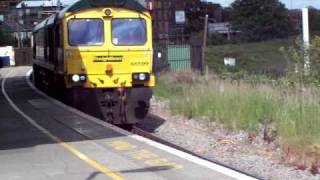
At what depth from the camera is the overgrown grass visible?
38.0 ft

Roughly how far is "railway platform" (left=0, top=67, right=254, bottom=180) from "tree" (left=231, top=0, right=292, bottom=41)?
89.5m

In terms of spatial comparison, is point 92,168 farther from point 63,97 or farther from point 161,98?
point 161,98

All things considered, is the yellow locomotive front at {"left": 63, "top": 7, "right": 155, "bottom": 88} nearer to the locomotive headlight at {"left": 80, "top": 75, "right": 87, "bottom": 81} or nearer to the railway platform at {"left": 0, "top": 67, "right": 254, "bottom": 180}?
the locomotive headlight at {"left": 80, "top": 75, "right": 87, "bottom": 81}

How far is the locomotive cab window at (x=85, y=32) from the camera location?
641 inches

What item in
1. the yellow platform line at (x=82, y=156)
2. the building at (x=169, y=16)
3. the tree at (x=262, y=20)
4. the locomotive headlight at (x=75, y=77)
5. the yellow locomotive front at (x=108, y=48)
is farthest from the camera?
the tree at (x=262, y=20)

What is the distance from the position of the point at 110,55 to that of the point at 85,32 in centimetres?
85

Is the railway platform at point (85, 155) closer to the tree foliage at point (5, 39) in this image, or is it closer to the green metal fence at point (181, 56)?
the green metal fence at point (181, 56)

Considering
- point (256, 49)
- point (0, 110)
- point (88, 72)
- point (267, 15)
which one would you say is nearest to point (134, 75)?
point (88, 72)

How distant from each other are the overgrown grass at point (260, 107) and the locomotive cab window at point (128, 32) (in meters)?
2.42

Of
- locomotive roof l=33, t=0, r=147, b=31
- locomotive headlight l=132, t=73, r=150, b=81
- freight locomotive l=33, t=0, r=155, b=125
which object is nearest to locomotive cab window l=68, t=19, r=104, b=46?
freight locomotive l=33, t=0, r=155, b=125

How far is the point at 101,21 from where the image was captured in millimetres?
16406

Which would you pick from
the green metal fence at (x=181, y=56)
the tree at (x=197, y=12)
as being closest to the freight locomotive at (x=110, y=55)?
the green metal fence at (x=181, y=56)

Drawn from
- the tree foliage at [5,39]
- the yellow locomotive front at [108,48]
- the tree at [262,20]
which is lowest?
the yellow locomotive front at [108,48]

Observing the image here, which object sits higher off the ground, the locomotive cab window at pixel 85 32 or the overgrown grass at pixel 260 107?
the locomotive cab window at pixel 85 32
